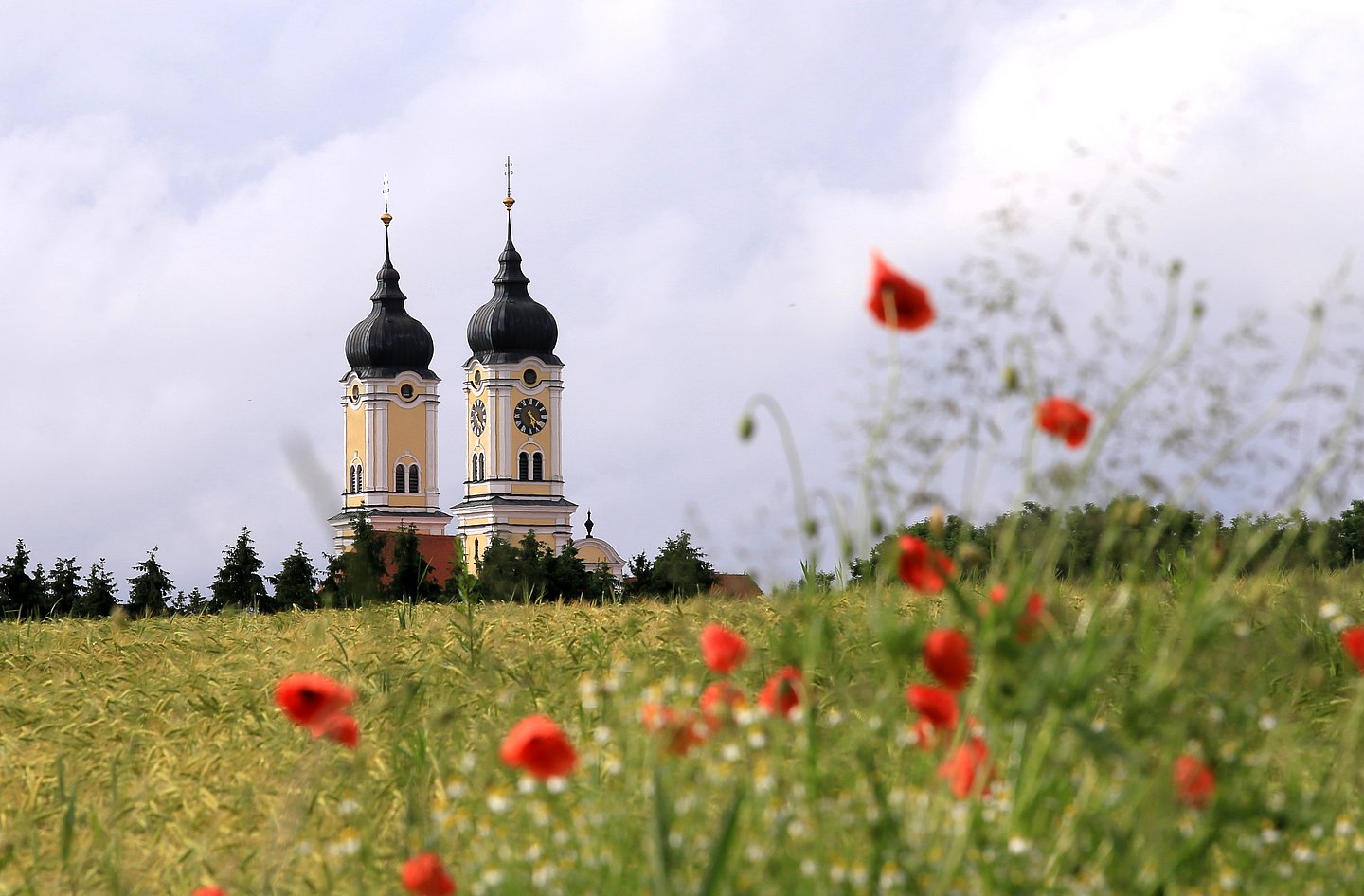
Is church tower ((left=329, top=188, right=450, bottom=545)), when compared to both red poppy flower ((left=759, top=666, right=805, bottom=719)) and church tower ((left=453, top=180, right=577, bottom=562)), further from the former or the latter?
red poppy flower ((left=759, top=666, right=805, bottom=719))

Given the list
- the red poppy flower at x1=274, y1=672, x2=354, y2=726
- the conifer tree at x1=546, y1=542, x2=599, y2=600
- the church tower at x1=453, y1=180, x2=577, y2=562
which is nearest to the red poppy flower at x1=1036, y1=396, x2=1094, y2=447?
the red poppy flower at x1=274, y1=672, x2=354, y2=726

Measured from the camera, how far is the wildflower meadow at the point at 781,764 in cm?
321

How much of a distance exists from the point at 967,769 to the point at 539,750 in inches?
34.7

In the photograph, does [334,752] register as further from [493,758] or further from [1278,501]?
[1278,501]

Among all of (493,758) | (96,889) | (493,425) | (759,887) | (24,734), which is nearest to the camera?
(759,887)

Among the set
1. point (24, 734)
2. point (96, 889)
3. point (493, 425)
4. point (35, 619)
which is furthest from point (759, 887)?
point (493, 425)

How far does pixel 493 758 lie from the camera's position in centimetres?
419

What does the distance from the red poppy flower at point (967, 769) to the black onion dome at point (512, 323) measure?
92.3 meters

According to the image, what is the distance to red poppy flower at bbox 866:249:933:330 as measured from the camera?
3322mm

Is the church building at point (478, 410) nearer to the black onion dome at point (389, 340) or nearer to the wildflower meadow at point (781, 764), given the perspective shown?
the black onion dome at point (389, 340)

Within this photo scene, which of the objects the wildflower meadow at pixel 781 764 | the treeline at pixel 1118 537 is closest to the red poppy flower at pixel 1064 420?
the wildflower meadow at pixel 781 764

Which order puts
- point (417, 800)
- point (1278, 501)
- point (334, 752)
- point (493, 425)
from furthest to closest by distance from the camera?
1. point (493, 425)
2. point (334, 752)
3. point (417, 800)
4. point (1278, 501)

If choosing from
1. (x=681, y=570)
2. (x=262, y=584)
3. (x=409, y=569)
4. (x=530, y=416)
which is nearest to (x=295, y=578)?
(x=262, y=584)

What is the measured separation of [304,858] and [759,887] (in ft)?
6.08
